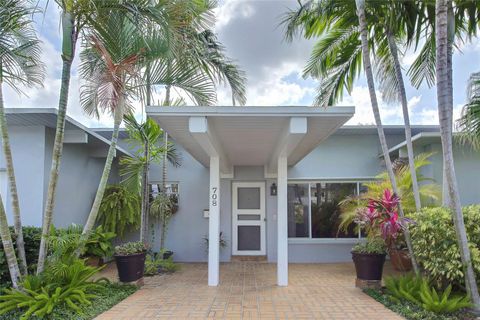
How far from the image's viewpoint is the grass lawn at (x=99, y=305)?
4507mm

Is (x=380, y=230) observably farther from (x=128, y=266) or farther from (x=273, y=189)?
(x=128, y=266)

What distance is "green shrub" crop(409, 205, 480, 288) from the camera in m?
4.76

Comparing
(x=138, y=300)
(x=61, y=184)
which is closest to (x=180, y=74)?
(x=61, y=184)

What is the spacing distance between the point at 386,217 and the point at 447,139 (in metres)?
1.68

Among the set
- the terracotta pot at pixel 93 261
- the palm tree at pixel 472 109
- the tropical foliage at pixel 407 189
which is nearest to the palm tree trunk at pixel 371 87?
the palm tree at pixel 472 109

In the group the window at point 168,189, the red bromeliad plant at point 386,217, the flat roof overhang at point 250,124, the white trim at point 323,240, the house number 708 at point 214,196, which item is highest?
the flat roof overhang at point 250,124

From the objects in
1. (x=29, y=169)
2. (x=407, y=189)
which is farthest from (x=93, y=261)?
(x=407, y=189)

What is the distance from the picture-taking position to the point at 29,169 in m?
6.76

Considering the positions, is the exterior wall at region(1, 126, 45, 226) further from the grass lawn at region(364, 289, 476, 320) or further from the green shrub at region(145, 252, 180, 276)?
the grass lawn at region(364, 289, 476, 320)

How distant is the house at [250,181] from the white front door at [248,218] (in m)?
0.03

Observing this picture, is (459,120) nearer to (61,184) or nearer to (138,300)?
(138,300)

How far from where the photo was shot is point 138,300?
5.50m

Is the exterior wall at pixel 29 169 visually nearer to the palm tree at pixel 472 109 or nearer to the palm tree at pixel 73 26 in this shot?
the palm tree at pixel 73 26

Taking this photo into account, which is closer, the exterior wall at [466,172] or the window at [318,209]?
the exterior wall at [466,172]
